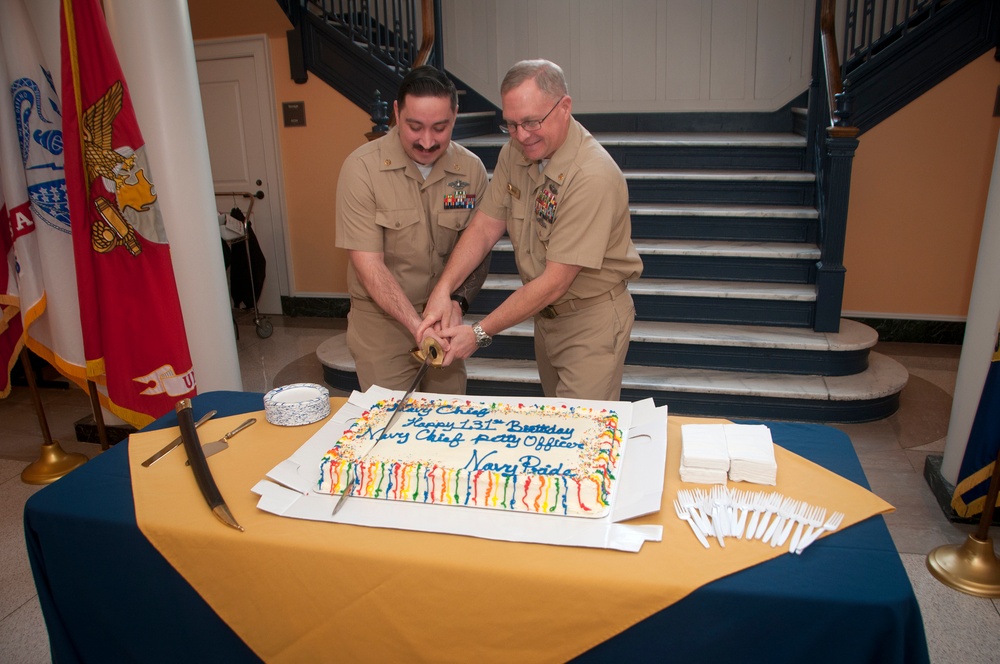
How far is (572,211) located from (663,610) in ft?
3.58

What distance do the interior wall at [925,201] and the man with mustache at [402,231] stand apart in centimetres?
325

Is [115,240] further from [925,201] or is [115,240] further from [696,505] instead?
[925,201]

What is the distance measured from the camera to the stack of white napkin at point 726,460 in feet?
4.67

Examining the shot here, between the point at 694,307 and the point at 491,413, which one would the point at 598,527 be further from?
the point at 694,307

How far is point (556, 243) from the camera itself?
77.2 inches

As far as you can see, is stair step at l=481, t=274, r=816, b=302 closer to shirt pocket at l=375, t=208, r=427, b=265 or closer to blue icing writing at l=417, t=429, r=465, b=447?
shirt pocket at l=375, t=208, r=427, b=265

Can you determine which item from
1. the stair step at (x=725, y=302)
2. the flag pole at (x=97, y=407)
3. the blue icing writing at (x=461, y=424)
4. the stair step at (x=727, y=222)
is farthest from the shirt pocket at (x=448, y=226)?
the stair step at (x=727, y=222)

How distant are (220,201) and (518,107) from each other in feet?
14.8

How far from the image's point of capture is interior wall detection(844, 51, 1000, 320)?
436 centimetres

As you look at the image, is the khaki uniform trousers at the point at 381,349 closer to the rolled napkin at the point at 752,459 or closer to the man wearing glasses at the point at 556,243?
the man wearing glasses at the point at 556,243

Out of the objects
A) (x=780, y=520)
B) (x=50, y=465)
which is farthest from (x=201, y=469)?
(x=50, y=465)

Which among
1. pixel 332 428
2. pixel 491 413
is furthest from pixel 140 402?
pixel 491 413

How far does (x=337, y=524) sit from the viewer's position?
133cm
